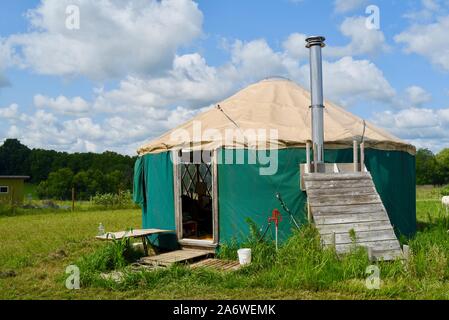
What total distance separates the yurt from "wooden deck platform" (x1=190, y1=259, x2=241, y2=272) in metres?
0.37

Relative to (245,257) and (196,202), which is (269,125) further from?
(196,202)

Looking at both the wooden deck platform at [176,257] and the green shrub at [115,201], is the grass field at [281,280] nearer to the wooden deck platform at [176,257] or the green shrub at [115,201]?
the wooden deck platform at [176,257]

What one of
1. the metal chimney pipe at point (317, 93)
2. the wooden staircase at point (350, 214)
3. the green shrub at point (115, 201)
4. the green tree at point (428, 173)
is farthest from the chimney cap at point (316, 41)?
the green tree at point (428, 173)

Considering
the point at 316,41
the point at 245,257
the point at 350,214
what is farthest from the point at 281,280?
the point at 316,41

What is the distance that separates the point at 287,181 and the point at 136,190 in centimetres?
256

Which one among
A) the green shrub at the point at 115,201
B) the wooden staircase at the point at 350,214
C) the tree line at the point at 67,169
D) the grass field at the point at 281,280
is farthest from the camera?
the tree line at the point at 67,169

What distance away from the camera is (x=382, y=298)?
353 cm

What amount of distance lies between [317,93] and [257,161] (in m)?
1.23

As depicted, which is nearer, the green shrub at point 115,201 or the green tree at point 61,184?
the green shrub at point 115,201

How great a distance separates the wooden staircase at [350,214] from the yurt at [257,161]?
1.06ft

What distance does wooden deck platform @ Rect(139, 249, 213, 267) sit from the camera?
4852 millimetres

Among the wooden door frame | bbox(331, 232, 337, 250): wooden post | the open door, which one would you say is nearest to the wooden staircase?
bbox(331, 232, 337, 250): wooden post

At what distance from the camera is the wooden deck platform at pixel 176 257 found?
4852mm
